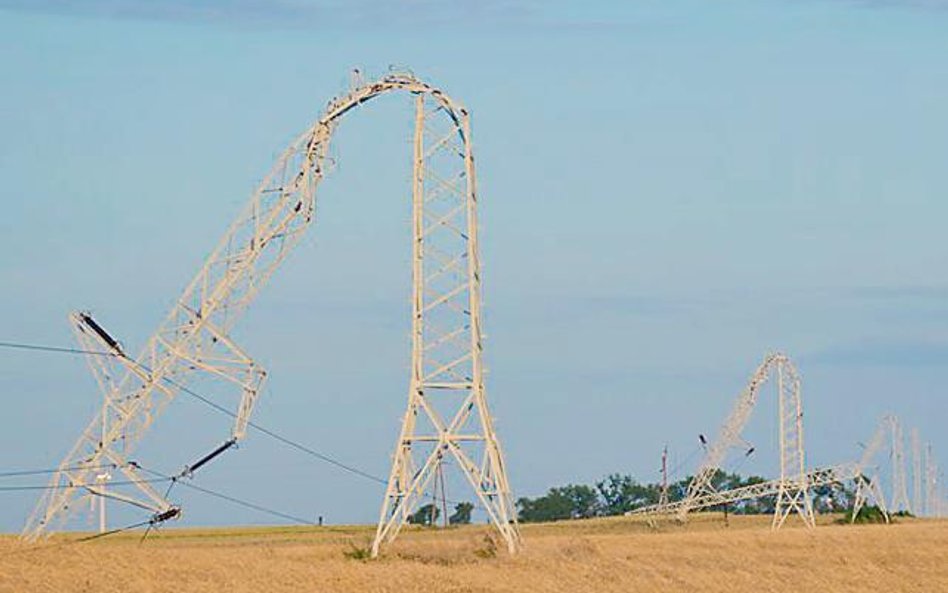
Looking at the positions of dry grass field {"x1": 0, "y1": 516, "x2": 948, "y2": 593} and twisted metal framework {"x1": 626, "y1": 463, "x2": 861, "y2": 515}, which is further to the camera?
twisted metal framework {"x1": 626, "y1": 463, "x2": 861, "y2": 515}

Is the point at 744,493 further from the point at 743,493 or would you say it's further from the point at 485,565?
the point at 485,565

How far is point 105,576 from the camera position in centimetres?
4947

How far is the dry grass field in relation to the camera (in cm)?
5122

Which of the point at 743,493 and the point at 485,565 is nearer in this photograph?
the point at 485,565

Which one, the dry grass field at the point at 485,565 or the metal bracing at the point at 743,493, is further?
the metal bracing at the point at 743,493

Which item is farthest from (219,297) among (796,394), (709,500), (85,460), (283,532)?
(709,500)

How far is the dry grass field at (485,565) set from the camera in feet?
168

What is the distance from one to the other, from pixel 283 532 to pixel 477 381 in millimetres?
45698

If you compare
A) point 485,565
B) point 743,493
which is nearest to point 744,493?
point 743,493

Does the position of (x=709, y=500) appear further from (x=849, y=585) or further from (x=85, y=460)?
(x=85, y=460)

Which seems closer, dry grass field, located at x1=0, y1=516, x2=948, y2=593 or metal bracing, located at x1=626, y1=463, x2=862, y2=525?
dry grass field, located at x1=0, y1=516, x2=948, y2=593

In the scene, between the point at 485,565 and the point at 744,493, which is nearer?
the point at 485,565

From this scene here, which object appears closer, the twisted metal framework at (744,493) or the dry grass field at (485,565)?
the dry grass field at (485,565)

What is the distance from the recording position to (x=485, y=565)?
60.4m
